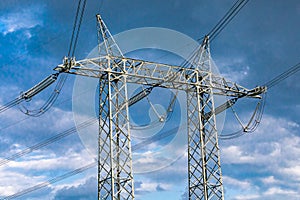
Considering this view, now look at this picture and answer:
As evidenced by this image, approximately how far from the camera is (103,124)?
103 feet

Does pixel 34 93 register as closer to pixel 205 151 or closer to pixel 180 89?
pixel 180 89

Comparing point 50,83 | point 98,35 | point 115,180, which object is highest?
point 98,35

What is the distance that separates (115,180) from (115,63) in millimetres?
8449

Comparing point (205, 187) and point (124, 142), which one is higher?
point (124, 142)

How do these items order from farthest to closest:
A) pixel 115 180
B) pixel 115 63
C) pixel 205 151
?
pixel 205 151 < pixel 115 63 < pixel 115 180

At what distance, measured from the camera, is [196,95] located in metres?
35.7

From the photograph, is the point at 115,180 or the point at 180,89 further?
the point at 180,89

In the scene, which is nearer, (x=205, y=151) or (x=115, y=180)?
(x=115, y=180)

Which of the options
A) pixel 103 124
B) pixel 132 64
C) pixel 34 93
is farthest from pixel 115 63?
pixel 34 93

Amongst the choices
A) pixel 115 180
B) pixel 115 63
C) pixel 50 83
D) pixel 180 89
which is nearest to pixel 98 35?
pixel 115 63

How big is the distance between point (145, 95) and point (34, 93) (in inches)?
347

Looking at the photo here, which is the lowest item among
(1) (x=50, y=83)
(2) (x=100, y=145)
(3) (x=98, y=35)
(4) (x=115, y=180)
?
(4) (x=115, y=180)

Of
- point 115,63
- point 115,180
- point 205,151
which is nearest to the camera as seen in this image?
point 115,180

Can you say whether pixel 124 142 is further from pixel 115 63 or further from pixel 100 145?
pixel 115 63
